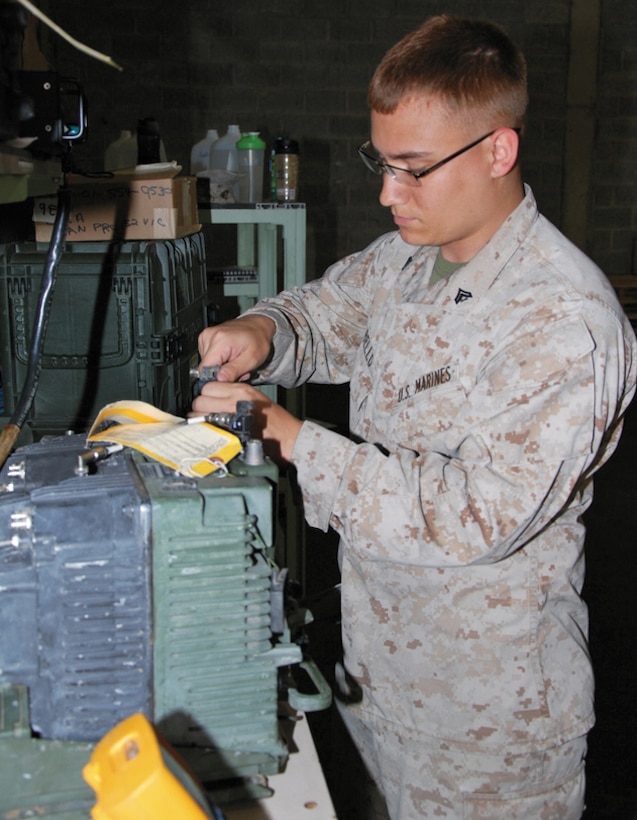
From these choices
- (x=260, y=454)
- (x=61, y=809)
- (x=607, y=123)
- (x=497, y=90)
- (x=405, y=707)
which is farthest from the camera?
(x=607, y=123)

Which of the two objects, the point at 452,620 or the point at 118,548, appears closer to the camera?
the point at 118,548

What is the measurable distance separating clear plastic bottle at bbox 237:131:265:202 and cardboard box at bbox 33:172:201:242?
109 cm

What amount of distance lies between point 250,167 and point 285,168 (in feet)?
0.85

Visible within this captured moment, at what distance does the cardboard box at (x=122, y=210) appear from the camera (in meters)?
1.94

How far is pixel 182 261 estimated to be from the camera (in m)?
1.97

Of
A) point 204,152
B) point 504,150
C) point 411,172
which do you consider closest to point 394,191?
point 411,172

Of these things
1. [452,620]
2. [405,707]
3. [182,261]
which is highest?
[182,261]

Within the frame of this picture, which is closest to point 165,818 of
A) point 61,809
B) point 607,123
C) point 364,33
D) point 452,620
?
point 61,809

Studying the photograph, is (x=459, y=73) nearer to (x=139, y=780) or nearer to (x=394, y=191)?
(x=394, y=191)

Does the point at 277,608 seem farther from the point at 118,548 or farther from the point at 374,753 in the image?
the point at 374,753

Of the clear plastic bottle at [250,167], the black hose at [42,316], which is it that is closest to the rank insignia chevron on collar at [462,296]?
the black hose at [42,316]

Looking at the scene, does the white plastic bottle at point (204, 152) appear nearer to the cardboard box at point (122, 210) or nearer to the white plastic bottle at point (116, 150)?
the white plastic bottle at point (116, 150)

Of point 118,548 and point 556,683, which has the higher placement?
point 118,548

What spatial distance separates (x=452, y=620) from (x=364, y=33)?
5.29 metres
